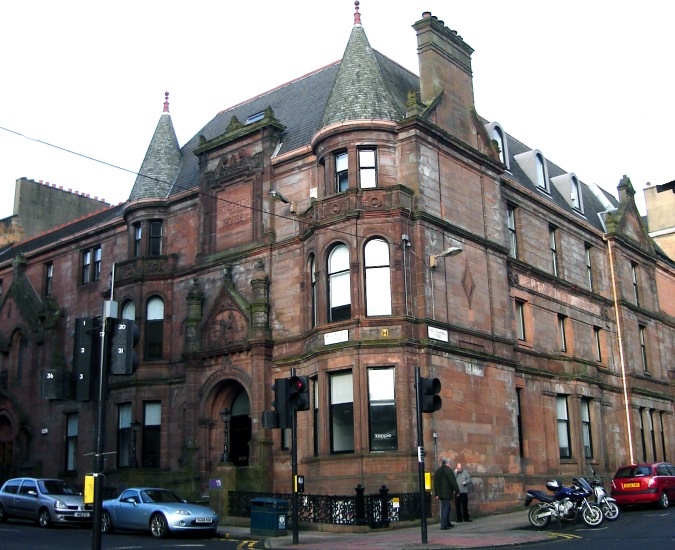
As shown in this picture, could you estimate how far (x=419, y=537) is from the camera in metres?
19.9

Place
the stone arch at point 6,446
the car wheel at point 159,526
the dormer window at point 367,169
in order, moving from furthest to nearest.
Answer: the stone arch at point 6,446, the dormer window at point 367,169, the car wheel at point 159,526

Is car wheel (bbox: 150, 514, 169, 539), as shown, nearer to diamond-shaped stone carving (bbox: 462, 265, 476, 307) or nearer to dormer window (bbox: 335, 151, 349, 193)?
dormer window (bbox: 335, 151, 349, 193)

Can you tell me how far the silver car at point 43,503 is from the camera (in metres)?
25.0

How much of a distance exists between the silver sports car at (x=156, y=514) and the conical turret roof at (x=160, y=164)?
Answer: 46.9 ft

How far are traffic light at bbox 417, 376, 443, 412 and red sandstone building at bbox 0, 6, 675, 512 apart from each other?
23.9 ft

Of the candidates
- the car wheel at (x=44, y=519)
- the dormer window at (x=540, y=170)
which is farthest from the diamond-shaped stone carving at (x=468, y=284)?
the car wheel at (x=44, y=519)

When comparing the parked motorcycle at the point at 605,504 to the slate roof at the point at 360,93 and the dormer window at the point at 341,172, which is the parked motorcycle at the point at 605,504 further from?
the slate roof at the point at 360,93

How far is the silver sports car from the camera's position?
A: 21.7 metres

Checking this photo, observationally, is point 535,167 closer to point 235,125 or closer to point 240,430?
point 235,125

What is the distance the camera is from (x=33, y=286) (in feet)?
137

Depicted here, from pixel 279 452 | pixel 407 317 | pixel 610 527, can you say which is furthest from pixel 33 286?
pixel 610 527

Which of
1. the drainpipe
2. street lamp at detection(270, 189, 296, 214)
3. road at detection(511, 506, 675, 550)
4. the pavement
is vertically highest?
street lamp at detection(270, 189, 296, 214)

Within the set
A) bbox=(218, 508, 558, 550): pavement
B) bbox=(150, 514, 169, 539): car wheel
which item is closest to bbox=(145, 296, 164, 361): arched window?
bbox=(218, 508, 558, 550): pavement

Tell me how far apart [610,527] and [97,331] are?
1511 centimetres
